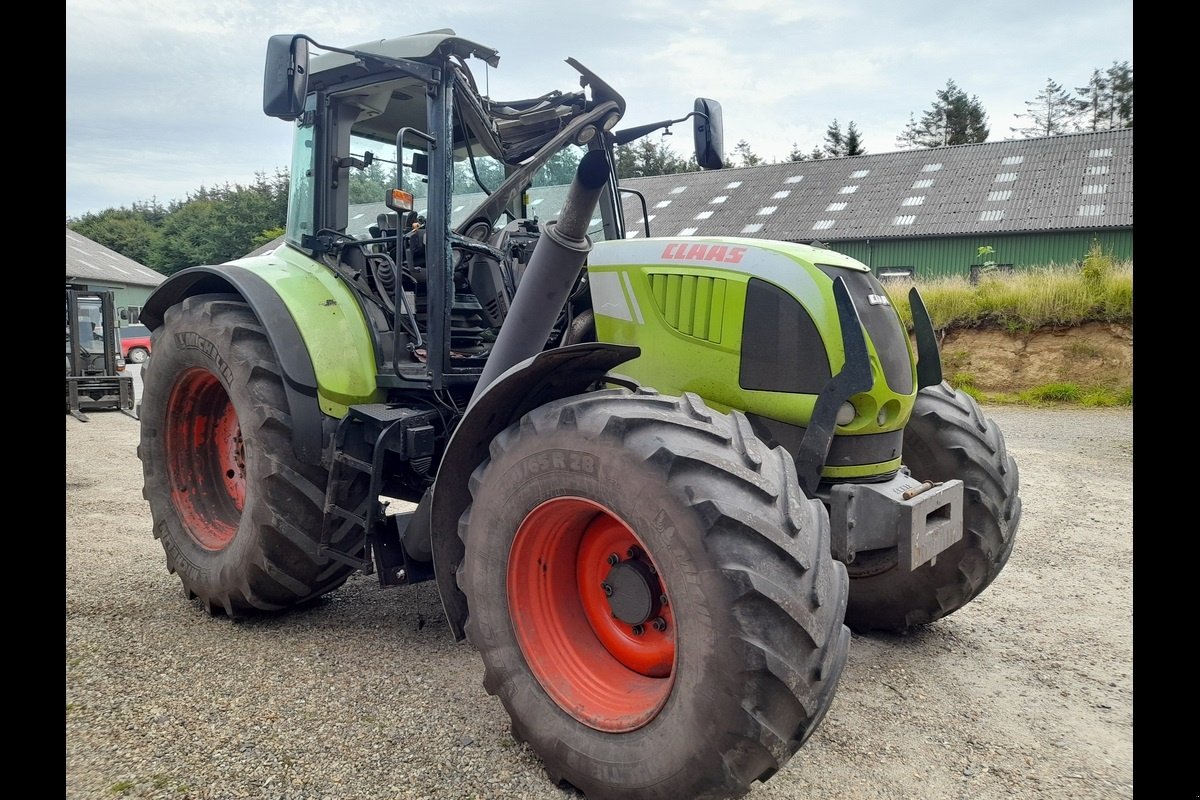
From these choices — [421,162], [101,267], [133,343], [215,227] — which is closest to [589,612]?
[421,162]

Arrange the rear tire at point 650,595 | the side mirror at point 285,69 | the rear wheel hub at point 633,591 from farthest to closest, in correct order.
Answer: the side mirror at point 285,69 → the rear wheel hub at point 633,591 → the rear tire at point 650,595

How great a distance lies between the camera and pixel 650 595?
242 cm

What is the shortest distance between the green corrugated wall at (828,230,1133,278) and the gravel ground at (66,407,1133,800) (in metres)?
18.6

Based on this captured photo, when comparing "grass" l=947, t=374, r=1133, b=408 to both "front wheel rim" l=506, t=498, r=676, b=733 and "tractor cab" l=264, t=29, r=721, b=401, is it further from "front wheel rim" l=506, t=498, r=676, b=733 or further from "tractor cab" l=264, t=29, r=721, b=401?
"front wheel rim" l=506, t=498, r=676, b=733

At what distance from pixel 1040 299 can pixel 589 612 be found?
1369cm

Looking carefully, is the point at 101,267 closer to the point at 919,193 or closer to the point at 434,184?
the point at 919,193

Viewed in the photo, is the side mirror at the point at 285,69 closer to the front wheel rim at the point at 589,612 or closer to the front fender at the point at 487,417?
the front fender at the point at 487,417

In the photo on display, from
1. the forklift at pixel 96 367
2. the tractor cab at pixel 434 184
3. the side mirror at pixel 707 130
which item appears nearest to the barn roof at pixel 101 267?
the forklift at pixel 96 367

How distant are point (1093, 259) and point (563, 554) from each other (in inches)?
575

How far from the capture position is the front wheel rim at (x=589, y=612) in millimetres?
2428

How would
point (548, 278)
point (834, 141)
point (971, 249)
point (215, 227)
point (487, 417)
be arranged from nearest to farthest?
point (487, 417)
point (548, 278)
point (971, 249)
point (215, 227)
point (834, 141)

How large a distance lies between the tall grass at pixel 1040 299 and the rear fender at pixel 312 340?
11.8 m
